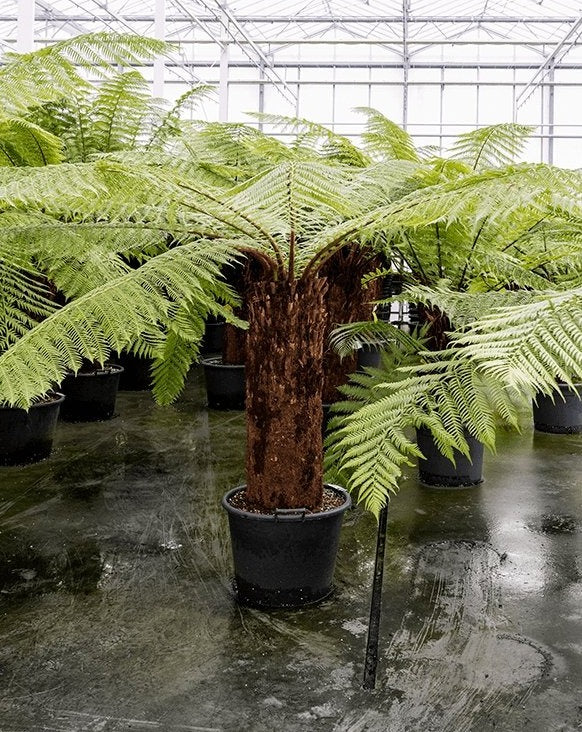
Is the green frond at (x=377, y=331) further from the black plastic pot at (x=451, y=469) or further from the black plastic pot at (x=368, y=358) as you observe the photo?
the black plastic pot at (x=368, y=358)

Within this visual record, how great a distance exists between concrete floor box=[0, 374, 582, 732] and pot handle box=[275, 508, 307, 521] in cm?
24

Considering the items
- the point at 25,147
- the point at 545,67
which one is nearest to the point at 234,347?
the point at 25,147

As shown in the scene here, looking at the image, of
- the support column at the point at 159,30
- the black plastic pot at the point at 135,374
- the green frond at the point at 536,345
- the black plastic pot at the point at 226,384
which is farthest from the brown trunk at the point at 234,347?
the support column at the point at 159,30

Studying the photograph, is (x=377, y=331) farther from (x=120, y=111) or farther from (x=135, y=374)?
(x=135, y=374)

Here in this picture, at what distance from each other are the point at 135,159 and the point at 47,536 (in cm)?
126

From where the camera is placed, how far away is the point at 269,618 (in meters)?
1.89

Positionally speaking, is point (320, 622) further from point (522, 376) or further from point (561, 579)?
point (522, 376)

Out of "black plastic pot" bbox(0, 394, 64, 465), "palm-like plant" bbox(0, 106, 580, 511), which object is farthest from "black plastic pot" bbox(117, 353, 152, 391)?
"palm-like plant" bbox(0, 106, 580, 511)

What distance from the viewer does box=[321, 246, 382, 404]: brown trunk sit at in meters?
3.27

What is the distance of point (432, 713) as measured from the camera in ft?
4.88

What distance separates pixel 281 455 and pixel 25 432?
1616 mm

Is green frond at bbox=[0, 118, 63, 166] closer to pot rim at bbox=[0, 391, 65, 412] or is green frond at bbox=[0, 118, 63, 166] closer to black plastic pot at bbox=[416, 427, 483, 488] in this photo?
pot rim at bbox=[0, 391, 65, 412]

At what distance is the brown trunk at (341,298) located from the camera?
3.27 m

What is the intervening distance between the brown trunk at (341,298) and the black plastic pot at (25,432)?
1.21 metres
